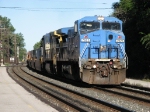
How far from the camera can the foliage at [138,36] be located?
2471 centimetres

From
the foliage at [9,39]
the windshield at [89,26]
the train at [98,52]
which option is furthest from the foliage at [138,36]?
the foliage at [9,39]

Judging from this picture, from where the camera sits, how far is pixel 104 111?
10172 millimetres

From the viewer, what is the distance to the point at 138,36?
90.0 feet

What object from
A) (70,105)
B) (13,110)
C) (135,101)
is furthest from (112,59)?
(13,110)

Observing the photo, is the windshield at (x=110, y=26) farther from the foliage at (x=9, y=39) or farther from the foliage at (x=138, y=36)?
the foliage at (x=9, y=39)

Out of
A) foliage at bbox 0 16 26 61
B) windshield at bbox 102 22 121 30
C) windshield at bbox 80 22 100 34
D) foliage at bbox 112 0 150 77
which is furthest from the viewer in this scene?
foliage at bbox 0 16 26 61

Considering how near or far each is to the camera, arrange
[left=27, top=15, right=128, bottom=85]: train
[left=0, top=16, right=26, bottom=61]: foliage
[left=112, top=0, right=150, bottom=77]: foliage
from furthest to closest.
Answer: [left=0, top=16, right=26, bottom=61]: foliage < [left=112, top=0, right=150, bottom=77]: foliage < [left=27, top=15, right=128, bottom=85]: train

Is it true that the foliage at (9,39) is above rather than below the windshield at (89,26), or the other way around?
above

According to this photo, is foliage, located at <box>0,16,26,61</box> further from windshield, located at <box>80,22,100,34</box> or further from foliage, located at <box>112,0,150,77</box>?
windshield, located at <box>80,22,100,34</box>

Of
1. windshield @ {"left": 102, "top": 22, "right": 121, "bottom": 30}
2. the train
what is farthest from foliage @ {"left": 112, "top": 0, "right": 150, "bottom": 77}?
the train

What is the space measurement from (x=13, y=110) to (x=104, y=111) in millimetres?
3043

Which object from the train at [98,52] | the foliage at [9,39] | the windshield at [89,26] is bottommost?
the train at [98,52]

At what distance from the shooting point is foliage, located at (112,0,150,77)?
973 inches

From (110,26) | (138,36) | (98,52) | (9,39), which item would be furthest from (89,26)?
(9,39)
